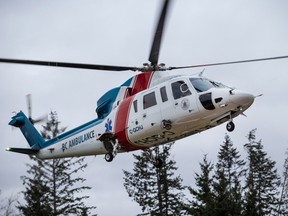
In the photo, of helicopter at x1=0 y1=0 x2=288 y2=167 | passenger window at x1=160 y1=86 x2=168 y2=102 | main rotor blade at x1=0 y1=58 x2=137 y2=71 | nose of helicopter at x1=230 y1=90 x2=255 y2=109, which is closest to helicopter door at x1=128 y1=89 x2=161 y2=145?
helicopter at x1=0 y1=0 x2=288 y2=167

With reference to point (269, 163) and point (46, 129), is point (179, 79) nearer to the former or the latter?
point (46, 129)

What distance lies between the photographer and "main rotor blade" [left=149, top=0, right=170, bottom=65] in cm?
1957

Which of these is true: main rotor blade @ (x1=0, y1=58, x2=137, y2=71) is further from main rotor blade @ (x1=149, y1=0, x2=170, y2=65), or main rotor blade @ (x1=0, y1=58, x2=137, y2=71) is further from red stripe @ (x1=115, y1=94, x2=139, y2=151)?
red stripe @ (x1=115, y1=94, x2=139, y2=151)

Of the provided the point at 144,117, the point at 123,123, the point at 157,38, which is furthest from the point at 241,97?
the point at 123,123

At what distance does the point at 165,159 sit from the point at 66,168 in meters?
7.84

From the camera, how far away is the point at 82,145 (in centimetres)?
2797

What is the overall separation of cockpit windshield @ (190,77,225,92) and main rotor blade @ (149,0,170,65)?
1875 millimetres

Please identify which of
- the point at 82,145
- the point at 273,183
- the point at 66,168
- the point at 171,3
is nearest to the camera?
the point at 171,3

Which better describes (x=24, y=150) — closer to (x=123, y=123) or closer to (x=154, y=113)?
(x=123, y=123)

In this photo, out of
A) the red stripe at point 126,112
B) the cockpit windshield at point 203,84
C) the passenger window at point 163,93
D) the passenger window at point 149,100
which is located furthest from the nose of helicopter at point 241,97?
the red stripe at point 126,112

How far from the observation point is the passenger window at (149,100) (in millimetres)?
25059

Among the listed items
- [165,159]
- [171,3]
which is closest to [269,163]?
[165,159]

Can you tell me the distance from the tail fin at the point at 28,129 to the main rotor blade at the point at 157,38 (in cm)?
827

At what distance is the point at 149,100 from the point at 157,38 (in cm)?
341
